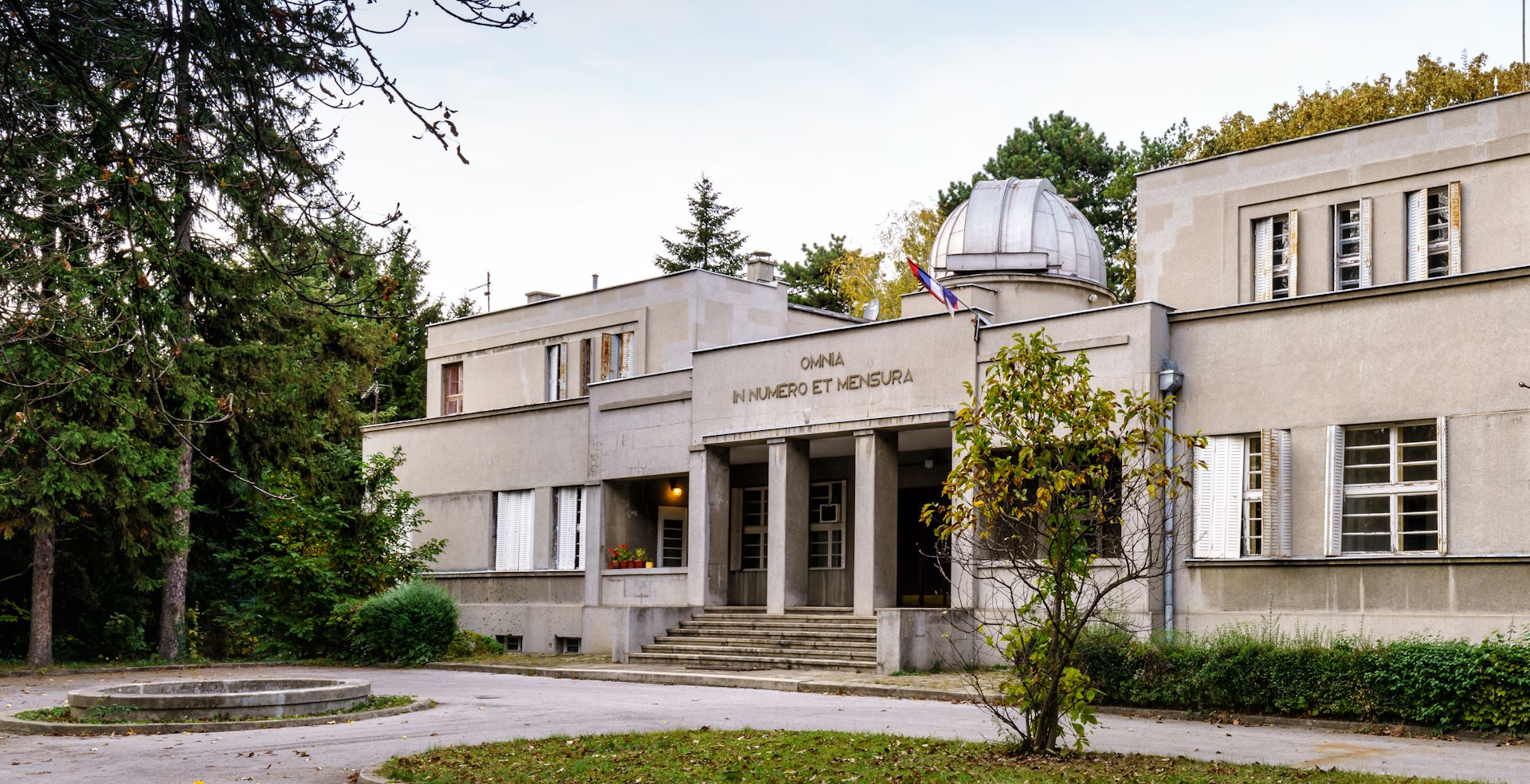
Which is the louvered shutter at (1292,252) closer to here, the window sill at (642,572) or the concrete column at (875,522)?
the concrete column at (875,522)

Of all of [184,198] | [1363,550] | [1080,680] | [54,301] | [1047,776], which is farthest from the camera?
[1363,550]

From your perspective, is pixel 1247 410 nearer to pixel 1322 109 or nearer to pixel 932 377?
pixel 932 377

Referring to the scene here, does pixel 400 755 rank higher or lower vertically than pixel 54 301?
lower

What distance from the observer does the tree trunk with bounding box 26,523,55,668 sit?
26.3 metres

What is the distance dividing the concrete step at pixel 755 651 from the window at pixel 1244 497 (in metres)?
5.63

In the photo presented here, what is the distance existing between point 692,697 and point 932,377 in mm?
7379

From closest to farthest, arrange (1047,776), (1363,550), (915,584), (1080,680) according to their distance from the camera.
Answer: (1047,776) → (1080,680) → (1363,550) → (915,584)

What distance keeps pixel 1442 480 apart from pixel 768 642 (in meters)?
11.2

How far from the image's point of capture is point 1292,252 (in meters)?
23.8

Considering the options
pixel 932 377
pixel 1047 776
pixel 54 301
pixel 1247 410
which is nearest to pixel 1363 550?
pixel 1247 410

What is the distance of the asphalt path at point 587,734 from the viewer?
1213 cm

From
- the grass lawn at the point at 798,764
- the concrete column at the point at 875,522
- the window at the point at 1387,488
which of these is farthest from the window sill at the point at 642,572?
the grass lawn at the point at 798,764

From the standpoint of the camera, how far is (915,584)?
29859 millimetres

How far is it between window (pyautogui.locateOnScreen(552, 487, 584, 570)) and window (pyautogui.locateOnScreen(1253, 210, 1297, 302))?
48.5ft
